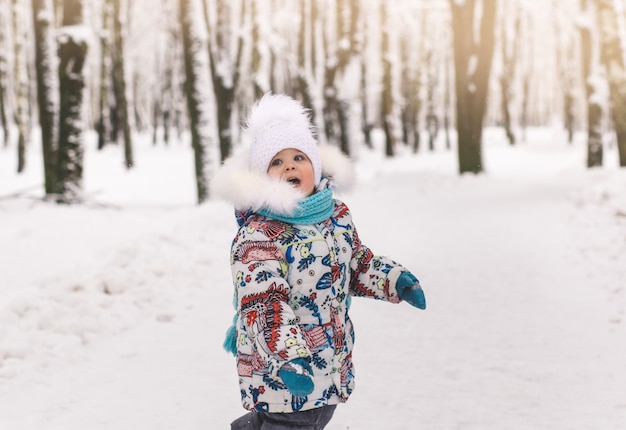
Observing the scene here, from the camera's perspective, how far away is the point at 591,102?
579 inches

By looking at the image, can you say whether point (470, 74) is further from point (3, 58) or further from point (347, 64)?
point (3, 58)

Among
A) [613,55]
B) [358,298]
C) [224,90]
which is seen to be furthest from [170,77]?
[358,298]

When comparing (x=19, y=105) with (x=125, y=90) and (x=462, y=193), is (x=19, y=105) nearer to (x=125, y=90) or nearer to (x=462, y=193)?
(x=125, y=90)

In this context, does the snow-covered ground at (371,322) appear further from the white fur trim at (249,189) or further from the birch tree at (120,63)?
the birch tree at (120,63)

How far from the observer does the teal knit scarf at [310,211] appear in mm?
2395

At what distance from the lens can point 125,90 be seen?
23125 millimetres

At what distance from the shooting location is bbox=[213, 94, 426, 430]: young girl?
7.30ft

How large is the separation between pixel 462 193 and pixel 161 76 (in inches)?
1112

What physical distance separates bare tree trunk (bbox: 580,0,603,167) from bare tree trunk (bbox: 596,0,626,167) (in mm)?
1910

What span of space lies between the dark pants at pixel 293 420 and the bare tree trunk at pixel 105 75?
77.5 feet

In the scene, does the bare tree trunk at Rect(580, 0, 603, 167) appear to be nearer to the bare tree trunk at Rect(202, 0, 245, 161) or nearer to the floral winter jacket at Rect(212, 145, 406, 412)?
the bare tree trunk at Rect(202, 0, 245, 161)

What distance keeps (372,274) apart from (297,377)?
2.10ft

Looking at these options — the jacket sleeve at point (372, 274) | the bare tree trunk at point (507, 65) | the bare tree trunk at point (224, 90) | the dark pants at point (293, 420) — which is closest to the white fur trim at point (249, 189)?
the jacket sleeve at point (372, 274)

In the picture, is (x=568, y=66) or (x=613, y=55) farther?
(x=568, y=66)
